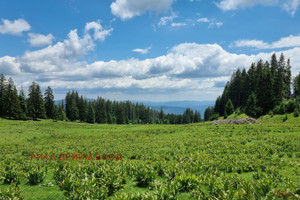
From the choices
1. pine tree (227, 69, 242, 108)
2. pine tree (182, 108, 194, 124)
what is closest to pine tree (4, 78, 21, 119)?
pine tree (227, 69, 242, 108)

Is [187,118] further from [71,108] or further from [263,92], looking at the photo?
[71,108]

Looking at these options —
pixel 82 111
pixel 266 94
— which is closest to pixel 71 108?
pixel 82 111

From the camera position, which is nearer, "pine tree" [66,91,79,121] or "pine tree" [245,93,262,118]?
"pine tree" [245,93,262,118]

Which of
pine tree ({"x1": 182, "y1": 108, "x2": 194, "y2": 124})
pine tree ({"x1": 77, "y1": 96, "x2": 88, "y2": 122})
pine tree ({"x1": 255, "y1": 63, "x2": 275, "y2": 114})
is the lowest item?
pine tree ({"x1": 182, "y1": 108, "x2": 194, "y2": 124})

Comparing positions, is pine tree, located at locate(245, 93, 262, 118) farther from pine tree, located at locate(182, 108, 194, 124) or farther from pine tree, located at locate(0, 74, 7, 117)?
pine tree, located at locate(0, 74, 7, 117)

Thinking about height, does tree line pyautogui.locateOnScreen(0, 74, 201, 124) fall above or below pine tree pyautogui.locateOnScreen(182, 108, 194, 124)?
above

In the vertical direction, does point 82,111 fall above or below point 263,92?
below

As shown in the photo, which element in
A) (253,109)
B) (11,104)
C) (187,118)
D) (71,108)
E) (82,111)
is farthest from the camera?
(187,118)

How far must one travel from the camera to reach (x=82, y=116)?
348 feet

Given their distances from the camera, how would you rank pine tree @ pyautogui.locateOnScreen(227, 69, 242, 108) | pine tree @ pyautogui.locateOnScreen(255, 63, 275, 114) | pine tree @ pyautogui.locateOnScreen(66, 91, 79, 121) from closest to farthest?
pine tree @ pyautogui.locateOnScreen(255, 63, 275, 114), pine tree @ pyautogui.locateOnScreen(227, 69, 242, 108), pine tree @ pyautogui.locateOnScreen(66, 91, 79, 121)

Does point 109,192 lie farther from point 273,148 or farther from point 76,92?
point 76,92

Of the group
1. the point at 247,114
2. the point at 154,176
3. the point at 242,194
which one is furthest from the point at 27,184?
the point at 247,114

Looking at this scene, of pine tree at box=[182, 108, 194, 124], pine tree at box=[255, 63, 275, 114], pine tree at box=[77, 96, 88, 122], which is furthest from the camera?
pine tree at box=[182, 108, 194, 124]

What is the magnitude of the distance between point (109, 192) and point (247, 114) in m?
70.7
